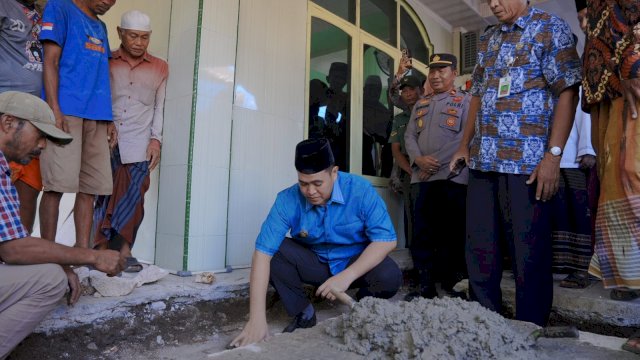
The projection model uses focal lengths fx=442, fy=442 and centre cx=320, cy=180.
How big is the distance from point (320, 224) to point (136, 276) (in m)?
1.05

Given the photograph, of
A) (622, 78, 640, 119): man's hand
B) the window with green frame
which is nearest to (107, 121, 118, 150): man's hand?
the window with green frame

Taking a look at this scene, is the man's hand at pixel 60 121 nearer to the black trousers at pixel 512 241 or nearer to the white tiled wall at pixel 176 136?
the white tiled wall at pixel 176 136

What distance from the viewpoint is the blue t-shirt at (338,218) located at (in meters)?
2.20

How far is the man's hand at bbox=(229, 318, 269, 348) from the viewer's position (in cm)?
181

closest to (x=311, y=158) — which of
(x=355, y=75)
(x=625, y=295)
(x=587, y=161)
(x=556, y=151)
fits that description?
(x=556, y=151)

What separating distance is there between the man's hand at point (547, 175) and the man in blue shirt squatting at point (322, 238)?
28.1 inches

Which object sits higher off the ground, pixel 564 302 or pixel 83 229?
pixel 83 229

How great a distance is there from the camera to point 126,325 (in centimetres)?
216

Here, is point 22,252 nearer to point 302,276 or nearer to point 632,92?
point 302,276

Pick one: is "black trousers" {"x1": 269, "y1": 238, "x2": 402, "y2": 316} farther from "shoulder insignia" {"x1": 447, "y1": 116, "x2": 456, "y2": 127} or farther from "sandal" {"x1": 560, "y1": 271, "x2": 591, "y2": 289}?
"shoulder insignia" {"x1": 447, "y1": 116, "x2": 456, "y2": 127}

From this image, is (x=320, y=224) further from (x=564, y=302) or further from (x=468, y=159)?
(x=564, y=302)

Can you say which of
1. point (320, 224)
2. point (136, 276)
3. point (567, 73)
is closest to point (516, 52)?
point (567, 73)

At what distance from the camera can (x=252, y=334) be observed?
1822mm

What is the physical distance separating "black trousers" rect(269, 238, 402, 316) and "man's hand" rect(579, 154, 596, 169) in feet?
4.97
